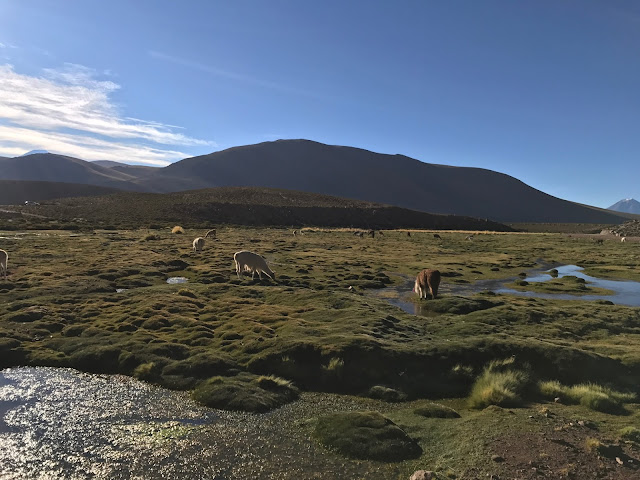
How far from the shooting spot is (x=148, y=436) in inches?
387

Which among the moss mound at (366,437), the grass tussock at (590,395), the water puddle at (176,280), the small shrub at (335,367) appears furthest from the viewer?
the water puddle at (176,280)

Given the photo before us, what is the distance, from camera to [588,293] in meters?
31.6

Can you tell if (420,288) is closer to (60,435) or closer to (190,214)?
(60,435)

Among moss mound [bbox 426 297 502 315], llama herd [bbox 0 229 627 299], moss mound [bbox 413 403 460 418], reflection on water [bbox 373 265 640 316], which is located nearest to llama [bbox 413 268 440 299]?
llama herd [bbox 0 229 627 299]

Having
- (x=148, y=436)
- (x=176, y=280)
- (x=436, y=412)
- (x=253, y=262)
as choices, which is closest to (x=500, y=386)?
(x=436, y=412)

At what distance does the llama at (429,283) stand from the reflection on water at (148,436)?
50.6ft

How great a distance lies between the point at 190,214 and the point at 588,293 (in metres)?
104

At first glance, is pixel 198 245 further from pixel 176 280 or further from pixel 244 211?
pixel 244 211

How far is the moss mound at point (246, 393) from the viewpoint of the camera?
1141 cm

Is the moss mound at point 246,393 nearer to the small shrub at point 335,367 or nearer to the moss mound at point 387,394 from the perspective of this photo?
the small shrub at point 335,367

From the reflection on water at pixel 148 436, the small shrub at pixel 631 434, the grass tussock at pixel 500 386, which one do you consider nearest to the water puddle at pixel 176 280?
the reflection on water at pixel 148 436

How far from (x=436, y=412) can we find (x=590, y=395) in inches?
174

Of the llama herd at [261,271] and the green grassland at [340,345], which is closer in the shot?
the green grassland at [340,345]

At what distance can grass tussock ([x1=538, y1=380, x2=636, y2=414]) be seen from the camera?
1112 centimetres
